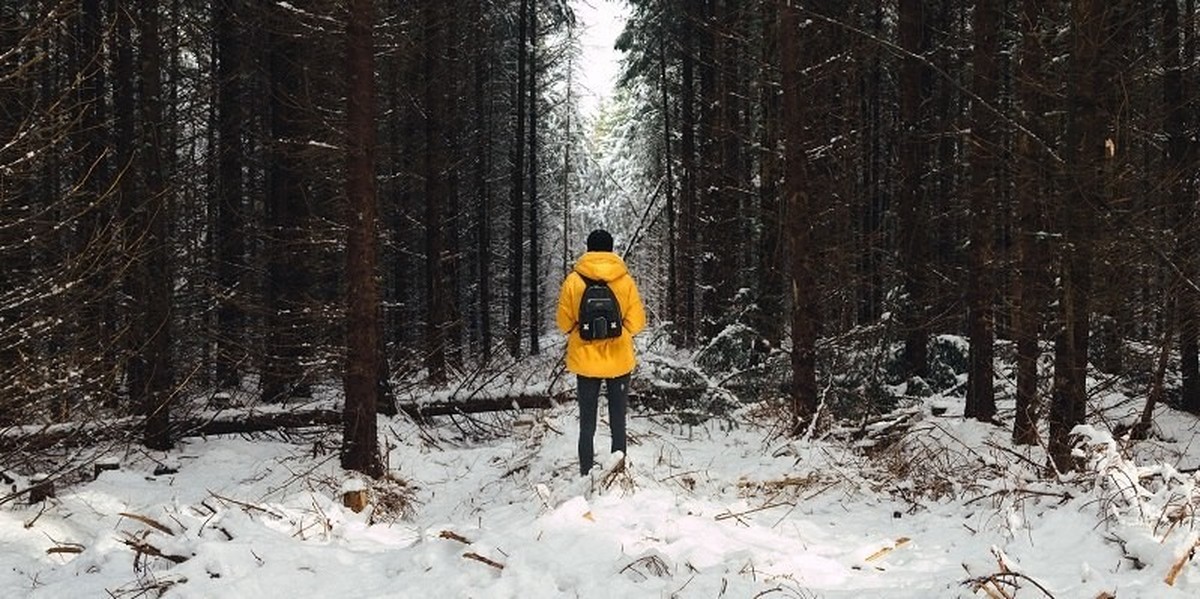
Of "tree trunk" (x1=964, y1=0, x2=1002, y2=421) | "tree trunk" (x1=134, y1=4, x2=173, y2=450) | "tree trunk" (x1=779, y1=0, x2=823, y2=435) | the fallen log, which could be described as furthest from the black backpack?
"tree trunk" (x1=134, y1=4, x2=173, y2=450)

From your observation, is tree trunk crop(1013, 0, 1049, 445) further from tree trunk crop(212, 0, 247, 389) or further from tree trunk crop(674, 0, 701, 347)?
tree trunk crop(212, 0, 247, 389)

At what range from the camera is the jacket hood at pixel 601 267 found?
21.7 feet

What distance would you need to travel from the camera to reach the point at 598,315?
6512 millimetres

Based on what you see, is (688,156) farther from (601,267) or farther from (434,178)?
(601,267)

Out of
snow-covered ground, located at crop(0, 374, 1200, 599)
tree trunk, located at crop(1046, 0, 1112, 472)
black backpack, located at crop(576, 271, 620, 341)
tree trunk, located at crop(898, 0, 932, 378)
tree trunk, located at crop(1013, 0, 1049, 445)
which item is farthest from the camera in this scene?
tree trunk, located at crop(898, 0, 932, 378)

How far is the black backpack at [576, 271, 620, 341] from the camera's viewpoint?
6.47 meters

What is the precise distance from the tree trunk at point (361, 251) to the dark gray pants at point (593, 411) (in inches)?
101

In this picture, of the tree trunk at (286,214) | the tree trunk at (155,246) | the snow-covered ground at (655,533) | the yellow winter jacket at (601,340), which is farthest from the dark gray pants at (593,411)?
the tree trunk at (286,214)

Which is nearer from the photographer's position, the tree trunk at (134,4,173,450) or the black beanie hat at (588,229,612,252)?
the black beanie hat at (588,229,612,252)

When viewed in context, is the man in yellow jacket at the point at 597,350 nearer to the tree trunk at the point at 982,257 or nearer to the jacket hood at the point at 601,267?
the jacket hood at the point at 601,267

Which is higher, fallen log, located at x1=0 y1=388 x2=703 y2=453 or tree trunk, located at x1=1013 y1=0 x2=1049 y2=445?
tree trunk, located at x1=1013 y1=0 x2=1049 y2=445

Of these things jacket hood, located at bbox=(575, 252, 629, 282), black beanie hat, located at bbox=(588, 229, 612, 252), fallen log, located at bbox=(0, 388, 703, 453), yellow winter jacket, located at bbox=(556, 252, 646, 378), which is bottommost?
fallen log, located at bbox=(0, 388, 703, 453)

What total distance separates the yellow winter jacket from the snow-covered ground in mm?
991

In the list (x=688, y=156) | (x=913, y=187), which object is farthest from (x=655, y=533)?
(x=688, y=156)
